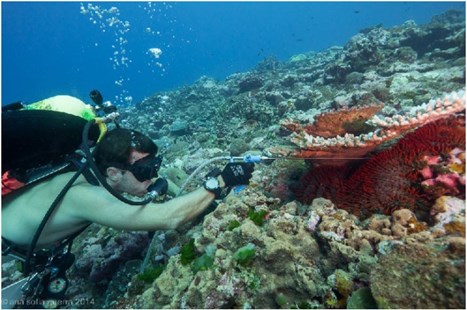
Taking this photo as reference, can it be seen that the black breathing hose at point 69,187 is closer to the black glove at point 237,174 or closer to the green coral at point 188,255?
the green coral at point 188,255

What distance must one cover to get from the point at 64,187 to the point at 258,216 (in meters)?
2.31

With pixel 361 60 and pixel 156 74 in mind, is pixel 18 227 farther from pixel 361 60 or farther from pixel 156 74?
pixel 156 74

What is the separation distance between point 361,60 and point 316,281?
37.8 ft

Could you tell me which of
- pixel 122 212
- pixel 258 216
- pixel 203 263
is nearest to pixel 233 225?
pixel 258 216

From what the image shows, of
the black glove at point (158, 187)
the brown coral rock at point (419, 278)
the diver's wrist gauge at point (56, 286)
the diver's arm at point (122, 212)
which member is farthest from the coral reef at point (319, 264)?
the diver's wrist gauge at point (56, 286)

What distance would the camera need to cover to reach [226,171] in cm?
395

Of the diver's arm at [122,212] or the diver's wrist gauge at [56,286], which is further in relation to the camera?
the diver's wrist gauge at [56,286]

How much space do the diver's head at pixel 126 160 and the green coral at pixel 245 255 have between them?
1734mm

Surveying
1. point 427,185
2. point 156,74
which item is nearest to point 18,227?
point 427,185

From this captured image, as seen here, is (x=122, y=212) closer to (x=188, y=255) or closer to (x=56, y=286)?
(x=188, y=255)

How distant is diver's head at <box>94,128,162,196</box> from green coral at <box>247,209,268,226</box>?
57.9 inches

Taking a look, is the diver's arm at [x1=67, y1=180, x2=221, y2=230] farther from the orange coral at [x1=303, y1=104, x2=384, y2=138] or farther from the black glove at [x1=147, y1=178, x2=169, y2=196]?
the orange coral at [x1=303, y1=104, x2=384, y2=138]

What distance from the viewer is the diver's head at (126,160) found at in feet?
12.7

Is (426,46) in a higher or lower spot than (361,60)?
higher
